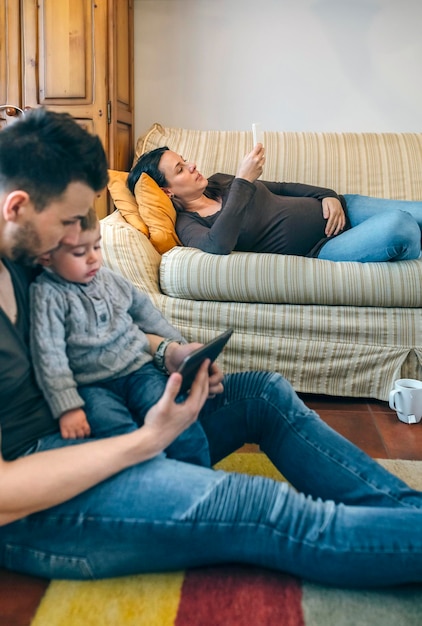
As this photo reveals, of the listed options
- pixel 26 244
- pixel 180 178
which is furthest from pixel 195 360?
pixel 180 178

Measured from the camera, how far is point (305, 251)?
7.78ft

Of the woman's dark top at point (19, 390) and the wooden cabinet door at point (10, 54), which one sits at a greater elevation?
the wooden cabinet door at point (10, 54)

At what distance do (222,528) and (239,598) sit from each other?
6.4 inches

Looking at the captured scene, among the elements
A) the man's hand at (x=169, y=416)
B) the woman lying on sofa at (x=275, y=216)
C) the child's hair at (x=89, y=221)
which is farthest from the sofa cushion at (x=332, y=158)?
the man's hand at (x=169, y=416)

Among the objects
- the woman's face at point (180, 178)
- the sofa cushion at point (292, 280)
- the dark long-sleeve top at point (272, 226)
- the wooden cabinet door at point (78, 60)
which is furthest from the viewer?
the wooden cabinet door at point (78, 60)

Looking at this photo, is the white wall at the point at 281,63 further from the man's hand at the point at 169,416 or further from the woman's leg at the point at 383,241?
the man's hand at the point at 169,416

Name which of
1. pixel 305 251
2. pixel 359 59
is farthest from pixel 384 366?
pixel 359 59

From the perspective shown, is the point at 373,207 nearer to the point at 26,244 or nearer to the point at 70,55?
the point at 70,55

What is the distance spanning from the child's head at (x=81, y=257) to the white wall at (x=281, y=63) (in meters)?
2.34

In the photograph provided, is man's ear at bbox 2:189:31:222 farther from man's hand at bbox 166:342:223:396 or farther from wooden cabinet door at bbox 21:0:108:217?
wooden cabinet door at bbox 21:0:108:217

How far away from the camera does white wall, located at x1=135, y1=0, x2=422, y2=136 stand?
3064 millimetres

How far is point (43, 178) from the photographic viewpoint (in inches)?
36.2

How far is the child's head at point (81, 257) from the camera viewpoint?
1066 millimetres

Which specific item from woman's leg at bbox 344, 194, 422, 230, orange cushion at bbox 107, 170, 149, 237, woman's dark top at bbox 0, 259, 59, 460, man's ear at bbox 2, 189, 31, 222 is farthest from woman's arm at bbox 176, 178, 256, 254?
man's ear at bbox 2, 189, 31, 222
